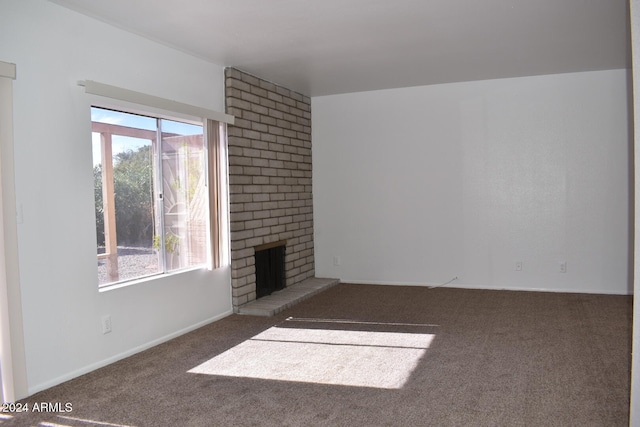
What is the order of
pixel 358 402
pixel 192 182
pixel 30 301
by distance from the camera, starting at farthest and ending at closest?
pixel 192 182, pixel 30 301, pixel 358 402

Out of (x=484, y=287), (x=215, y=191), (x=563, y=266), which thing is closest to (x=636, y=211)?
(x=215, y=191)

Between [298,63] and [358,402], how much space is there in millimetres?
3401

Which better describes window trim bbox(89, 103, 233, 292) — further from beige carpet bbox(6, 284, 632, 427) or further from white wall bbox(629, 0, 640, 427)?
white wall bbox(629, 0, 640, 427)

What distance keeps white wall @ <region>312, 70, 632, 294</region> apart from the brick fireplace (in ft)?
1.20

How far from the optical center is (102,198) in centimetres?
388

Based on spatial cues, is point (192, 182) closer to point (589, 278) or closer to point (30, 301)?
point (30, 301)

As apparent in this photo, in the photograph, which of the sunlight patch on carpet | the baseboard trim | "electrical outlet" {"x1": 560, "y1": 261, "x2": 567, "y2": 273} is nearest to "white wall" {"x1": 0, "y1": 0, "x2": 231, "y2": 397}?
the baseboard trim

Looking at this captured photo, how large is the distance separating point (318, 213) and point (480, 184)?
7.09 feet

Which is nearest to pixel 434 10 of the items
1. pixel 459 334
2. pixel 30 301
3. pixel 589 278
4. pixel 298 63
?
pixel 298 63

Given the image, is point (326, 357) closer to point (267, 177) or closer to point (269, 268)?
point (269, 268)

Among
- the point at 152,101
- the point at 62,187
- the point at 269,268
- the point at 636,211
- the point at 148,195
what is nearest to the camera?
the point at 636,211

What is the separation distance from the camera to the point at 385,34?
4.23 metres

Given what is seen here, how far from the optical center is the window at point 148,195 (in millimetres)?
3910

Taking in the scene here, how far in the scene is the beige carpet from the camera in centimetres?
281
